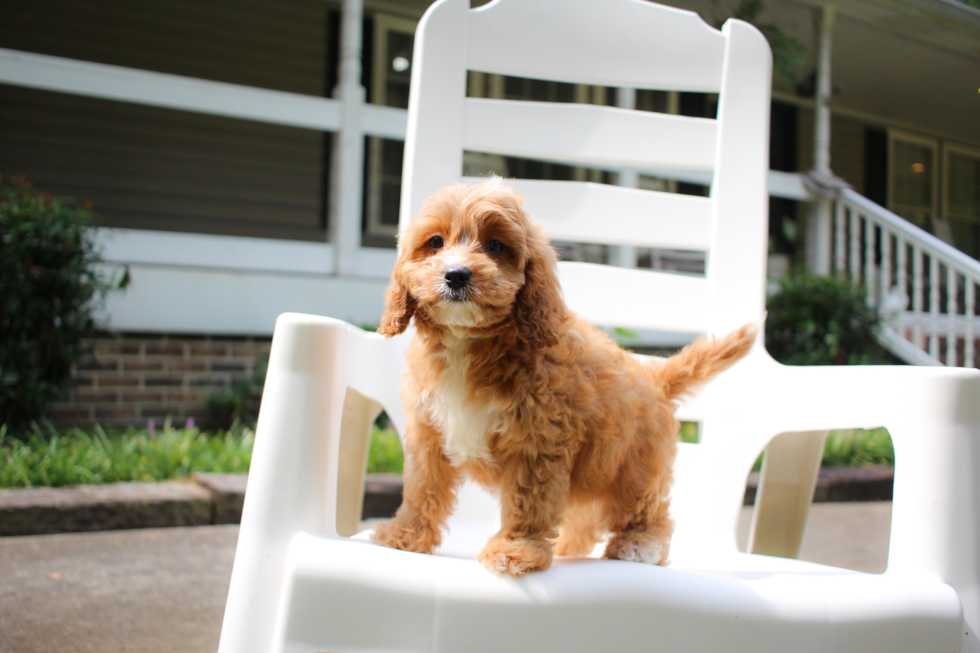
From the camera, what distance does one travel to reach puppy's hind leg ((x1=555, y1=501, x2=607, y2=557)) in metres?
1.74

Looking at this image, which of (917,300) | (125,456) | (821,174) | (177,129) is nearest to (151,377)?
(125,456)

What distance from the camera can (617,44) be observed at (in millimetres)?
2387

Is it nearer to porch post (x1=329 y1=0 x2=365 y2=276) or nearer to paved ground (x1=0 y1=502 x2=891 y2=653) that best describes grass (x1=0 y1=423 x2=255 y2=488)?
paved ground (x1=0 y1=502 x2=891 y2=653)

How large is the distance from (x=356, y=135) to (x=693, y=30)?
3.89 metres

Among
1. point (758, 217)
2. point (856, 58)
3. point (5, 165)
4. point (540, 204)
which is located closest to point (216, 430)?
point (5, 165)

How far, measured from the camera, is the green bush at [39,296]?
150 inches

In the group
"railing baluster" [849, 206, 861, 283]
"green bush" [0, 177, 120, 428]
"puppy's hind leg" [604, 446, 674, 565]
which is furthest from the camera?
"railing baluster" [849, 206, 861, 283]

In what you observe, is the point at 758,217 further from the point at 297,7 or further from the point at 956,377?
the point at 297,7

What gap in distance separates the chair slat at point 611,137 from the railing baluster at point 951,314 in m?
3.65

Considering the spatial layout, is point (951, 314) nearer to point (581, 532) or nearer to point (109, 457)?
point (581, 532)

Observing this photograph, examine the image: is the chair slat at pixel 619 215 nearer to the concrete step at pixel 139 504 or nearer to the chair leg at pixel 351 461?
the chair leg at pixel 351 461

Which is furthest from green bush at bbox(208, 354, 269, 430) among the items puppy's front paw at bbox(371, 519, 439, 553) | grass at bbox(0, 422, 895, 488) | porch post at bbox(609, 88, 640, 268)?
puppy's front paw at bbox(371, 519, 439, 553)

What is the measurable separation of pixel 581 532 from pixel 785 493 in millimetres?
610

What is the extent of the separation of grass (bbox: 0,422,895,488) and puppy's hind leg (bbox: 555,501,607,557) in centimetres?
213
